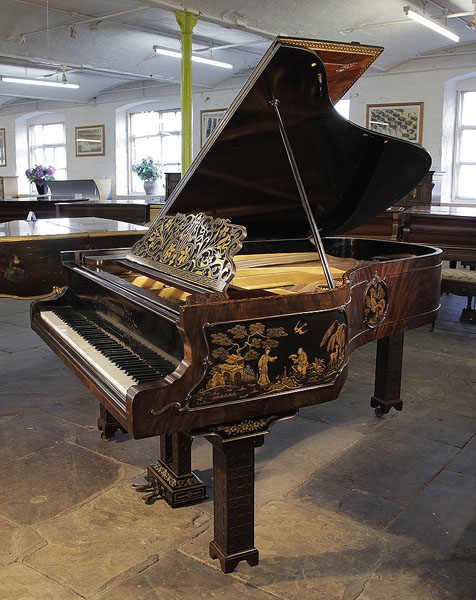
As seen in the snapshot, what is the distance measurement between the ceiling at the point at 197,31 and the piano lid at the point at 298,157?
18.1 feet

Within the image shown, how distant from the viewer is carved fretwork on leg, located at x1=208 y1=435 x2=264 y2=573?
1773mm

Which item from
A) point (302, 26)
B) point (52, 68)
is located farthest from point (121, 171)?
point (302, 26)

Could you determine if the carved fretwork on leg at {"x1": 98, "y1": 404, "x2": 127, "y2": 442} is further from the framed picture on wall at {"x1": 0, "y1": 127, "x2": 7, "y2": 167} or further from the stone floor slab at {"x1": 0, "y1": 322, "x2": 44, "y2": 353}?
the framed picture on wall at {"x1": 0, "y1": 127, "x2": 7, "y2": 167}

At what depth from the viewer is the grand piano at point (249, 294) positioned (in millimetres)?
1637

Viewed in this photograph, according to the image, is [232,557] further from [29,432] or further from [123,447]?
[29,432]

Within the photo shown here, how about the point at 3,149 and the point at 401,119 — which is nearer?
the point at 401,119

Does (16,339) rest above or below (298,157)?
below

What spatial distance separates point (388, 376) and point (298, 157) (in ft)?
4.19

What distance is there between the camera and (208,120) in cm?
1330

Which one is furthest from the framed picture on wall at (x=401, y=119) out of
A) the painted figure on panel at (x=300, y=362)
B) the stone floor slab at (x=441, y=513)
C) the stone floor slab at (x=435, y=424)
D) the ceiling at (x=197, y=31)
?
the painted figure on panel at (x=300, y=362)

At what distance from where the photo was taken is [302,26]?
29.1 feet

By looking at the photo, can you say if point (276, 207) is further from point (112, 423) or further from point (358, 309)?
point (112, 423)

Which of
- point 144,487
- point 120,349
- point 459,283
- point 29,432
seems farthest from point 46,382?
point 459,283

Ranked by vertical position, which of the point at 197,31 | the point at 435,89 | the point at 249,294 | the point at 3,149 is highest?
the point at 197,31
